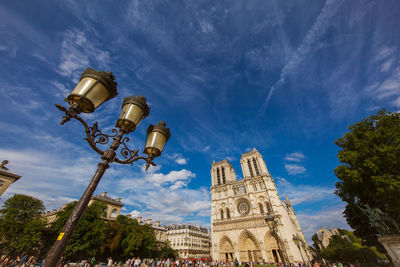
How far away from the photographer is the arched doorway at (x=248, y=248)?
98.9ft

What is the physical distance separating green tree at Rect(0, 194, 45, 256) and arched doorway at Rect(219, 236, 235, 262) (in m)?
30.2

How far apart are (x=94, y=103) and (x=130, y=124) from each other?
728mm

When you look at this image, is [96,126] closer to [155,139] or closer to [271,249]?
[155,139]

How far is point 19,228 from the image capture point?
20375mm

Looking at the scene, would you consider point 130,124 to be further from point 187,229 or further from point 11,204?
point 187,229

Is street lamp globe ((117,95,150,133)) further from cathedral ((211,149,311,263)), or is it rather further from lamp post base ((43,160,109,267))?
cathedral ((211,149,311,263))

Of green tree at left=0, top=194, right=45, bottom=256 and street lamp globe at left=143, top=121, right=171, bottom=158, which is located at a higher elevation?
green tree at left=0, top=194, right=45, bottom=256

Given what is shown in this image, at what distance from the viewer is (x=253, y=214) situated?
33.3 meters

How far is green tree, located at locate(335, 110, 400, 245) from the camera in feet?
31.9

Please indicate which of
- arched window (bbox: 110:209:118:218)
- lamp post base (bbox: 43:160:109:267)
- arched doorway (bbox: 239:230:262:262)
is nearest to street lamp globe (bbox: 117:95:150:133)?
lamp post base (bbox: 43:160:109:267)

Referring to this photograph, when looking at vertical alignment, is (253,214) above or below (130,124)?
above

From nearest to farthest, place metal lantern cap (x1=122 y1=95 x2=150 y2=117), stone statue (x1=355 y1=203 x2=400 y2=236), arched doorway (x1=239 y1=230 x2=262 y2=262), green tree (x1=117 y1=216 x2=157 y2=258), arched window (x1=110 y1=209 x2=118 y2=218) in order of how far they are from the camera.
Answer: metal lantern cap (x1=122 y1=95 x2=150 y2=117)
stone statue (x1=355 y1=203 x2=400 y2=236)
green tree (x1=117 y1=216 x2=157 y2=258)
arched doorway (x1=239 y1=230 x2=262 y2=262)
arched window (x1=110 y1=209 x2=118 y2=218)

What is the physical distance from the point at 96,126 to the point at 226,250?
130 ft

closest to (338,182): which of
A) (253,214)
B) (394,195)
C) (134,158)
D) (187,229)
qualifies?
(394,195)
